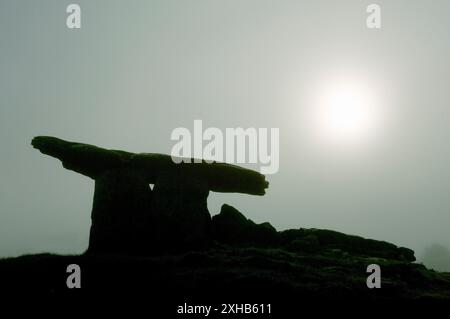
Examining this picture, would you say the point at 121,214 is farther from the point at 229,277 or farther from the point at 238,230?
the point at 229,277

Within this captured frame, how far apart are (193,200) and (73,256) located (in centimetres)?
809

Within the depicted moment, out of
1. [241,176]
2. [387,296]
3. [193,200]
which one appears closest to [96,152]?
[193,200]

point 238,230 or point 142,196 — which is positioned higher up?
point 142,196

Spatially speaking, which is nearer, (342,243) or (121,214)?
(121,214)

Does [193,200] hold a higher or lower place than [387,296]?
higher

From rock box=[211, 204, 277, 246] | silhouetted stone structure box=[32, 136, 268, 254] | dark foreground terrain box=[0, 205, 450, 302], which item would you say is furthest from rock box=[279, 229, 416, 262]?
silhouetted stone structure box=[32, 136, 268, 254]

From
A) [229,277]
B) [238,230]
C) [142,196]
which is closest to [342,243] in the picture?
[238,230]

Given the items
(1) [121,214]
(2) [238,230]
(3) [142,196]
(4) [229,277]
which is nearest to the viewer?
(4) [229,277]

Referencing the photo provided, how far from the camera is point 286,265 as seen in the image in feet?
52.7

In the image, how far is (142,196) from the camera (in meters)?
22.9

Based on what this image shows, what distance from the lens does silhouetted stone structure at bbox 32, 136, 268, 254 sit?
71.6 ft
